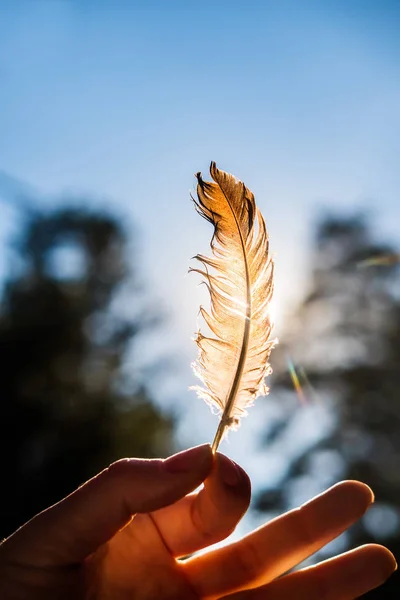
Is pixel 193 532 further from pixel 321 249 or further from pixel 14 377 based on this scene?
pixel 321 249

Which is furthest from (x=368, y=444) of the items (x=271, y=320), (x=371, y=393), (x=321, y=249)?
(x=271, y=320)

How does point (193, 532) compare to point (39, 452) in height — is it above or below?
above

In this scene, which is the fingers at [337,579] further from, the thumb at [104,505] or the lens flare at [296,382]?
the lens flare at [296,382]

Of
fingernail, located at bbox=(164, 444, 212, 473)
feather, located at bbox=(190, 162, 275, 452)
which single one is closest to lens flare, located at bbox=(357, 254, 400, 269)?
feather, located at bbox=(190, 162, 275, 452)

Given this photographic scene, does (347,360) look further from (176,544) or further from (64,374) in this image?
(176,544)

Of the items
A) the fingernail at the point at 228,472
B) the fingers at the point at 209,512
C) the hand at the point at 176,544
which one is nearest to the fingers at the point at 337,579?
the hand at the point at 176,544

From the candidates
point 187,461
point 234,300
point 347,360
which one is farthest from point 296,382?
point 187,461

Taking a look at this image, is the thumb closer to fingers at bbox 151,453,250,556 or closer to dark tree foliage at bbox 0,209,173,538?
fingers at bbox 151,453,250,556
